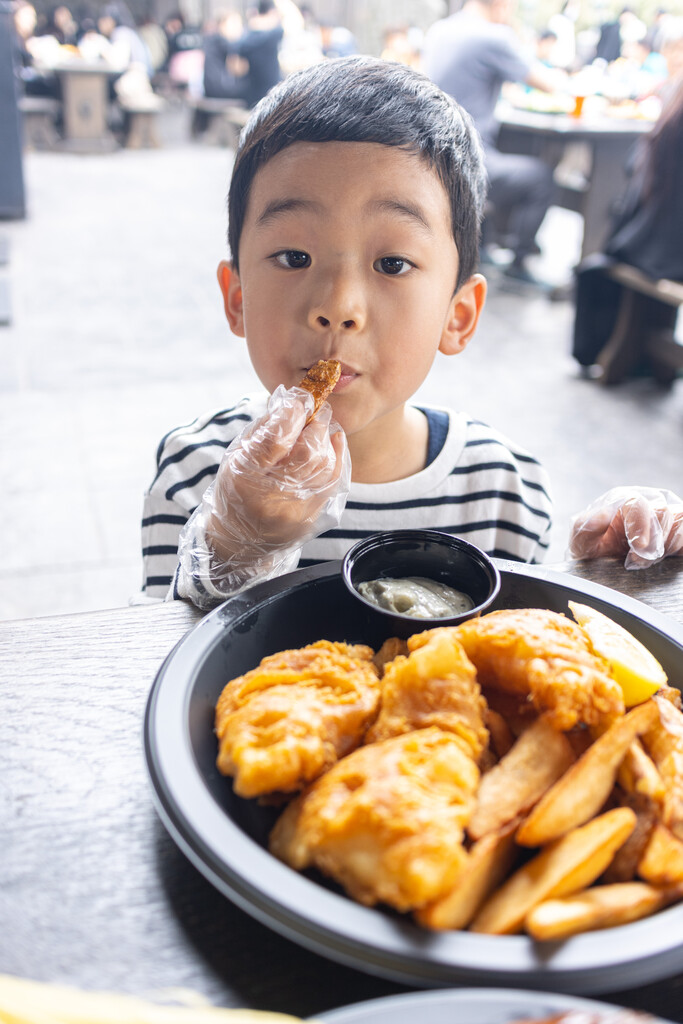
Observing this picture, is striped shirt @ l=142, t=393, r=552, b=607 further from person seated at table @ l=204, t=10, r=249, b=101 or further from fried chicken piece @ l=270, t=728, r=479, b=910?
person seated at table @ l=204, t=10, r=249, b=101

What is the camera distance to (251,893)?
20.2 inches

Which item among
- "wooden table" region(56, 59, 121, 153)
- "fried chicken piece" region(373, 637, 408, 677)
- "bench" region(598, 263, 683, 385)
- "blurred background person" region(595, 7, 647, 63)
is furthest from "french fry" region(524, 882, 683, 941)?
"blurred background person" region(595, 7, 647, 63)

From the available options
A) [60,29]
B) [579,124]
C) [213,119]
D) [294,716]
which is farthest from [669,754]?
[60,29]

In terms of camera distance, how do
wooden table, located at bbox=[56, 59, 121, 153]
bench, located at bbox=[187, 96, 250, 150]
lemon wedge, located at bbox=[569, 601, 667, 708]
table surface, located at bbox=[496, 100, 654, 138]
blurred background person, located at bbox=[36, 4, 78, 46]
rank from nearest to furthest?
1. lemon wedge, located at bbox=[569, 601, 667, 708]
2. table surface, located at bbox=[496, 100, 654, 138]
3. wooden table, located at bbox=[56, 59, 121, 153]
4. bench, located at bbox=[187, 96, 250, 150]
5. blurred background person, located at bbox=[36, 4, 78, 46]

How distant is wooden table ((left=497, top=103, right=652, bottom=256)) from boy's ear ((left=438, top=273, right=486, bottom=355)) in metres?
4.62

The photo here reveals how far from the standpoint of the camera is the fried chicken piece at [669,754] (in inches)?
23.5

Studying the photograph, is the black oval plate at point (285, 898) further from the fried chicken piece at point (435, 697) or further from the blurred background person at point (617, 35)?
the blurred background person at point (617, 35)

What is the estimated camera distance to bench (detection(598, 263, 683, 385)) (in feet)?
14.8

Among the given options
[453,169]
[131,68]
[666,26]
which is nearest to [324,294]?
[453,169]

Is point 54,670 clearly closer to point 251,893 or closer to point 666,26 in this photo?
point 251,893

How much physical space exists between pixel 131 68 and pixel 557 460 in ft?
39.1

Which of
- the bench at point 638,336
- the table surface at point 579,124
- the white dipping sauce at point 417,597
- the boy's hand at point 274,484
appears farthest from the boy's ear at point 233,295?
the table surface at point 579,124

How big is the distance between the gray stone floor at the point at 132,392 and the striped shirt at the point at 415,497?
1278 mm

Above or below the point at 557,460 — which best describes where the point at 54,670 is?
above
